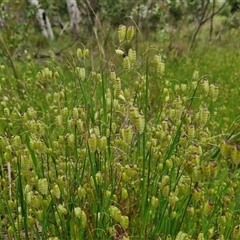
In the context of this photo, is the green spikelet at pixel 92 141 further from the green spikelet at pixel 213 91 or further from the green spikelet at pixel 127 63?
the green spikelet at pixel 213 91

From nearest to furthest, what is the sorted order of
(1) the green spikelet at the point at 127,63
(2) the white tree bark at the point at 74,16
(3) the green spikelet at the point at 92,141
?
(3) the green spikelet at the point at 92,141 < (1) the green spikelet at the point at 127,63 < (2) the white tree bark at the point at 74,16

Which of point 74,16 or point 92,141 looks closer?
point 92,141

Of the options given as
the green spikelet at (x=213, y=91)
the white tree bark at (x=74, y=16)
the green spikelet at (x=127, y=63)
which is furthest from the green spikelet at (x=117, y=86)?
the white tree bark at (x=74, y=16)

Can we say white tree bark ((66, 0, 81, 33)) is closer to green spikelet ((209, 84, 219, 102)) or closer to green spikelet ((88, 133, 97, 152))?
green spikelet ((209, 84, 219, 102))

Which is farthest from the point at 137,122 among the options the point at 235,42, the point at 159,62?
the point at 235,42

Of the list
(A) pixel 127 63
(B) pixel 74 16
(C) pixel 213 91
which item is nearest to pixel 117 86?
(A) pixel 127 63

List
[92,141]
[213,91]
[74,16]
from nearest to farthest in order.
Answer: [92,141] → [213,91] → [74,16]

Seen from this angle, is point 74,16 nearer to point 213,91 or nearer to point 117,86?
point 117,86

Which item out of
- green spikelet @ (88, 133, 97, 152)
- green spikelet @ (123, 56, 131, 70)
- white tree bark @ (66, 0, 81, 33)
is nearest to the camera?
green spikelet @ (88, 133, 97, 152)

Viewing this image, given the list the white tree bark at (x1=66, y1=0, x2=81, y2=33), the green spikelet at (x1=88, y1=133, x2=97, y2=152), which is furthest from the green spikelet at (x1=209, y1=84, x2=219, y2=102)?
the white tree bark at (x1=66, y1=0, x2=81, y2=33)

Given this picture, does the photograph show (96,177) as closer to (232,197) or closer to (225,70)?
(232,197)

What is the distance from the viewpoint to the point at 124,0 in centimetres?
984

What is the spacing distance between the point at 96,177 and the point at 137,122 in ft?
0.93

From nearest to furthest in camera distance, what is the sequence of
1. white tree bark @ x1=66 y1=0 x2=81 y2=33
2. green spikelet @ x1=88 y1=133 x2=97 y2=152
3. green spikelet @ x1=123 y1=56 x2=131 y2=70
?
green spikelet @ x1=88 y1=133 x2=97 y2=152, green spikelet @ x1=123 y1=56 x2=131 y2=70, white tree bark @ x1=66 y1=0 x2=81 y2=33
